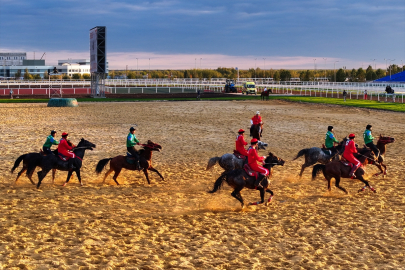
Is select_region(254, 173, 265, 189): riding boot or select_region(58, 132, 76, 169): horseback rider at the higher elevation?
select_region(58, 132, 76, 169): horseback rider

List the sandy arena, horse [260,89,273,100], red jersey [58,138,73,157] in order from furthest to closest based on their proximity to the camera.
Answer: horse [260,89,273,100] < red jersey [58,138,73,157] < the sandy arena

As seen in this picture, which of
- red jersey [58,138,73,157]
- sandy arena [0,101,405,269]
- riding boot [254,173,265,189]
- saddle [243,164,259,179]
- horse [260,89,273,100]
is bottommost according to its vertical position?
→ sandy arena [0,101,405,269]

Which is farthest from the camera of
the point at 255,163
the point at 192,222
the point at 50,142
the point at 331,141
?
the point at 331,141

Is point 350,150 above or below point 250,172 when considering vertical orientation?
above

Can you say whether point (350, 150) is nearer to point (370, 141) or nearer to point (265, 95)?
point (370, 141)

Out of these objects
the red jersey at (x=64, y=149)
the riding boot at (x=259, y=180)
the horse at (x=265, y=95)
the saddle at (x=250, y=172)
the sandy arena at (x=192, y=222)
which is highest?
the horse at (x=265, y=95)

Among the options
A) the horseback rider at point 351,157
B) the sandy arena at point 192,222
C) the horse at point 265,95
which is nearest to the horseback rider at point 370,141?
the sandy arena at point 192,222

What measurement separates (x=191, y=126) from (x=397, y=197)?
17.7m

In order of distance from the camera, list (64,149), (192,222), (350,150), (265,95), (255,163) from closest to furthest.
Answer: (192,222), (255,163), (350,150), (64,149), (265,95)

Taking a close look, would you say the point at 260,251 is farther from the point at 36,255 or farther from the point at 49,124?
the point at 49,124

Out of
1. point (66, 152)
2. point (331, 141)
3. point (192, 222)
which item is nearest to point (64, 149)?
point (66, 152)

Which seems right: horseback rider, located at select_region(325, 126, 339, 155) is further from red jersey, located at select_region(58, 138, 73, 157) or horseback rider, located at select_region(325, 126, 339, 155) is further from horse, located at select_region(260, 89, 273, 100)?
horse, located at select_region(260, 89, 273, 100)

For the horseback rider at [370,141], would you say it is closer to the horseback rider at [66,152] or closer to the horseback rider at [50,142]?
the horseback rider at [66,152]

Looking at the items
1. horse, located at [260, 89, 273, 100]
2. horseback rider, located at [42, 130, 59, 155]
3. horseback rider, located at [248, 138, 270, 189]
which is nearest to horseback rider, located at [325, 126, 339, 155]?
horseback rider, located at [248, 138, 270, 189]
